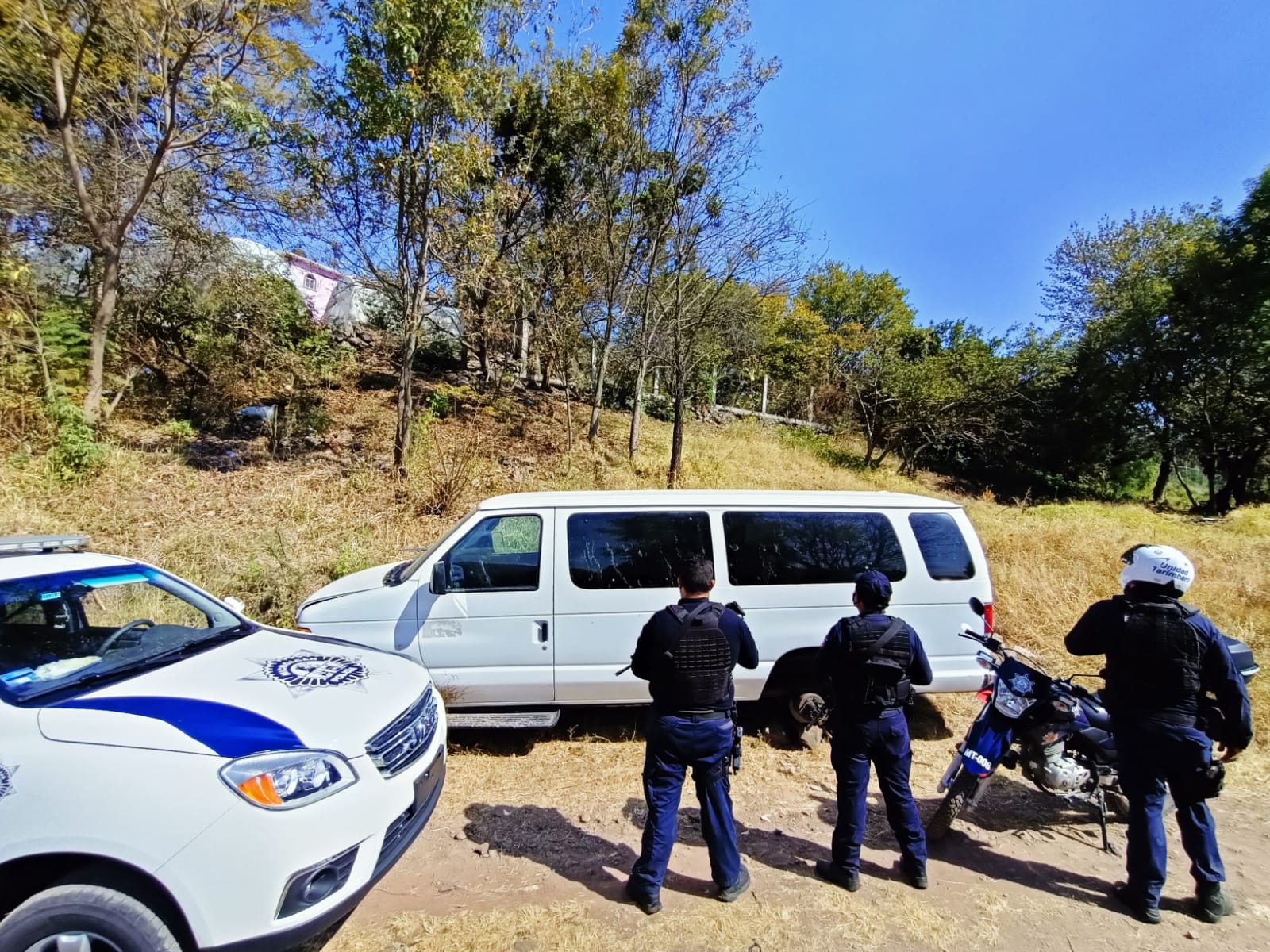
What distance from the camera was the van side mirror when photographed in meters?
4.20

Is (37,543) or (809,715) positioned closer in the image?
(37,543)

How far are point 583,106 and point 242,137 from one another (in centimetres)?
610

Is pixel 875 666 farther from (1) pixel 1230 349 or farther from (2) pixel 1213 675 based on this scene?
(1) pixel 1230 349

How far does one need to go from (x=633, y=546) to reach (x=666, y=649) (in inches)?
66.7

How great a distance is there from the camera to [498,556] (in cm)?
446

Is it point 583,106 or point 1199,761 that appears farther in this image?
point 583,106

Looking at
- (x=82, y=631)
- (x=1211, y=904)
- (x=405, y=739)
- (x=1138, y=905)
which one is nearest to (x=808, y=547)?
(x=1138, y=905)

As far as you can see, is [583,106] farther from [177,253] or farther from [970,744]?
[970,744]

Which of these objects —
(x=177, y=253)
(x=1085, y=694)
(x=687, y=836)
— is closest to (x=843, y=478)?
(x=1085, y=694)

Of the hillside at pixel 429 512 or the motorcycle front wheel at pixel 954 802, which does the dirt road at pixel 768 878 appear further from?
the hillside at pixel 429 512

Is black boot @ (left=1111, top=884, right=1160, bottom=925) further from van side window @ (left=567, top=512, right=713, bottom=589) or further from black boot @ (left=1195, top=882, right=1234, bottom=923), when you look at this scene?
van side window @ (left=567, top=512, right=713, bottom=589)

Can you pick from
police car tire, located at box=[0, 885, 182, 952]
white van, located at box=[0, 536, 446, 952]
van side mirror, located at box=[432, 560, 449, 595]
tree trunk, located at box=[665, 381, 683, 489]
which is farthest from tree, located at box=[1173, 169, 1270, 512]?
police car tire, located at box=[0, 885, 182, 952]

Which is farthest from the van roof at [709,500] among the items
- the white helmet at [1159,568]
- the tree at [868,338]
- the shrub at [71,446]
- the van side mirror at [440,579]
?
the tree at [868,338]

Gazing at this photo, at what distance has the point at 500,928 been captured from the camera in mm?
2637
